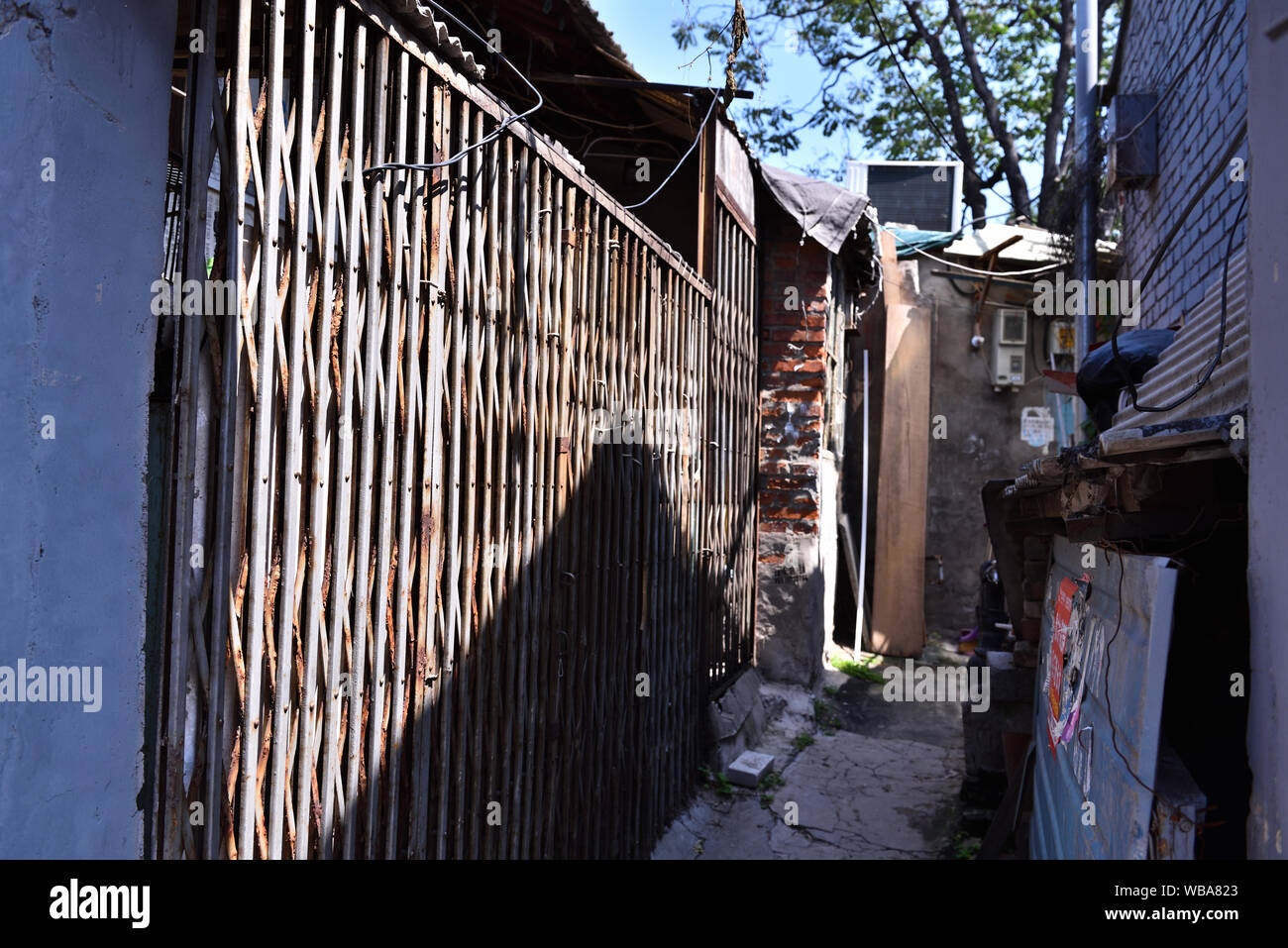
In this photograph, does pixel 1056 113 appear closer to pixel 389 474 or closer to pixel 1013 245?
pixel 1013 245

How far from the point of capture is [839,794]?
5.48 metres

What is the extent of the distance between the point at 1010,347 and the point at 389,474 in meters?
10.2

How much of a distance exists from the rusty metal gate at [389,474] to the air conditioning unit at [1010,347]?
8072 mm

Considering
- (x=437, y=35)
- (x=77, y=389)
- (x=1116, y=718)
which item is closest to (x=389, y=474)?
(x=77, y=389)

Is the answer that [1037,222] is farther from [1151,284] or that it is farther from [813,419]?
[813,419]

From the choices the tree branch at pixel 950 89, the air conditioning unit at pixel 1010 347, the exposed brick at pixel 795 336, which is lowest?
the exposed brick at pixel 795 336

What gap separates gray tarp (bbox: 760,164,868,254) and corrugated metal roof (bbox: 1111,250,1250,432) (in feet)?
9.79

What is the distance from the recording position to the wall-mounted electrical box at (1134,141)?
6.47 m

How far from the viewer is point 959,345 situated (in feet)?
37.2

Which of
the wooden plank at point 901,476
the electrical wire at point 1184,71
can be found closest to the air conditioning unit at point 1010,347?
the wooden plank at point 901,476

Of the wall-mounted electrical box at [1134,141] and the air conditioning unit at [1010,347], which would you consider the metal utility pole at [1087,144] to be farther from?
the air conditioning unit at [1010,347]

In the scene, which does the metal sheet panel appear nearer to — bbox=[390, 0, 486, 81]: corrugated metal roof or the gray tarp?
bbox=[390, 0, 486, 81]: corrugated metal roof

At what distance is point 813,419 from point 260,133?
5428 millimetres
